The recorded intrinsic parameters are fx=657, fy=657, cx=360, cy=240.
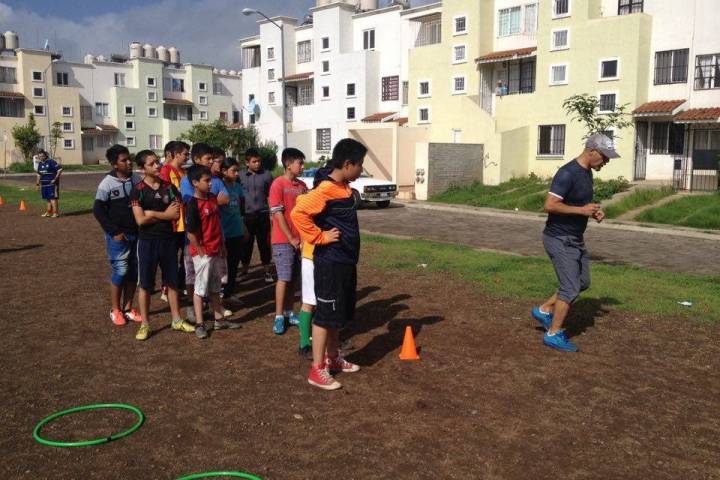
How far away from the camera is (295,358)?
614 cm

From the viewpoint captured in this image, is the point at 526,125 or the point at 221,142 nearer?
the point at 526,125

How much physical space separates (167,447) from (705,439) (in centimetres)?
362

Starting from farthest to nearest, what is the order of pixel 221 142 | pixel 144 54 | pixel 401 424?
pixel 144 54 < pixel 221 142 < pixel 401 424

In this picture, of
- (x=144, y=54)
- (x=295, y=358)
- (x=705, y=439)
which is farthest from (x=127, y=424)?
(x=144, y=54)

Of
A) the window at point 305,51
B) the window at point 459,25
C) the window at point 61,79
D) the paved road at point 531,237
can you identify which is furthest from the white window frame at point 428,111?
A: the window at point 61,79

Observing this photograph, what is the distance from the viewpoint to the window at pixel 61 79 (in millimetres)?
67000

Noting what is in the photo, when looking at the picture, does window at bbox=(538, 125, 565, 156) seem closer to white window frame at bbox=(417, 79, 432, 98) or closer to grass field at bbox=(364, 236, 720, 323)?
white window frame at bbox=(417, 79, 432, 98)

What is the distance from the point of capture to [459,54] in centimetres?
3644

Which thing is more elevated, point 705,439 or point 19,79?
point 19,79

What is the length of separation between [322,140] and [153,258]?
4362 cm

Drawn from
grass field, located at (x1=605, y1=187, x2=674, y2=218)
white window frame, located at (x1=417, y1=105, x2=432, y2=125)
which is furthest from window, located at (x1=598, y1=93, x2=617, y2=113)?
white window frame, located at (x1=417, y1=105, x2=432, y2=125)

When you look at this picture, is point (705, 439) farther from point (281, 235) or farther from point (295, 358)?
point (281, 235)

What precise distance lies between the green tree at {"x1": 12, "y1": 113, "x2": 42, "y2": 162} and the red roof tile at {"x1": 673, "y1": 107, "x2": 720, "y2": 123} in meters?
54.6

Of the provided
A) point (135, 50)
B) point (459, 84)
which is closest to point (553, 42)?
point (459, 84)
